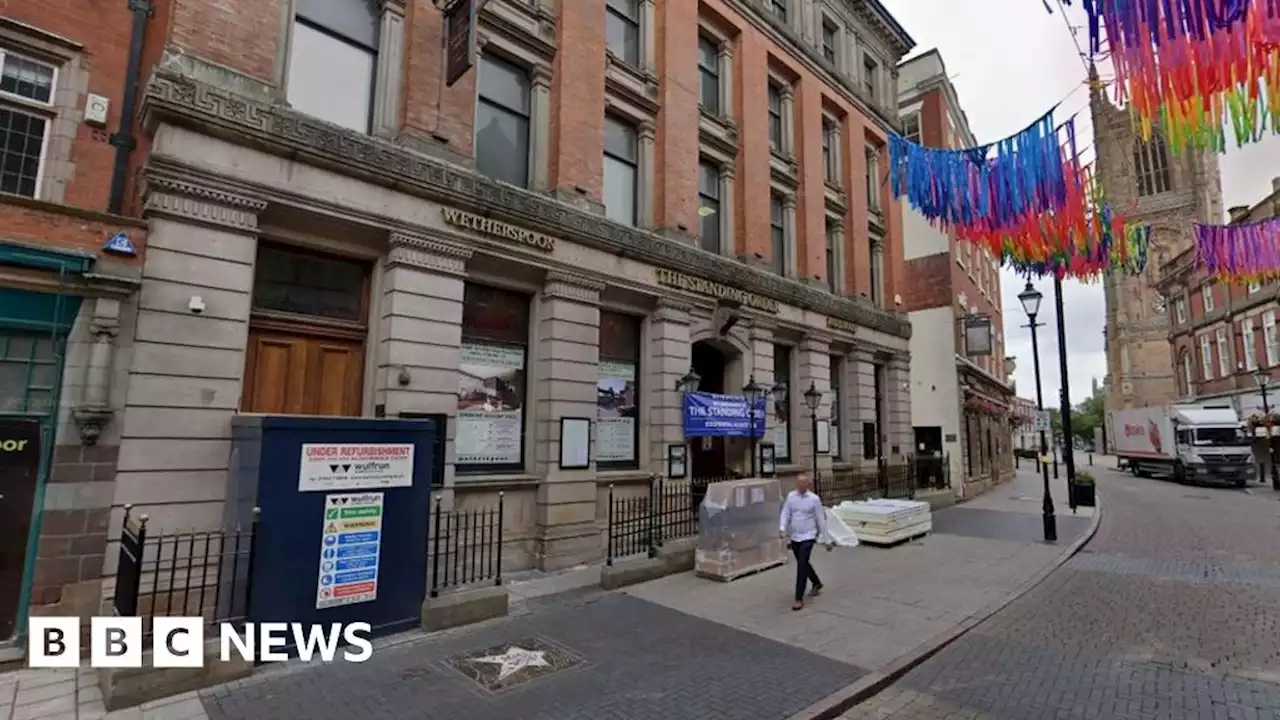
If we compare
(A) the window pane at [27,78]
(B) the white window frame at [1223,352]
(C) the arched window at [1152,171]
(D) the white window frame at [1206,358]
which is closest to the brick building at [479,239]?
(A) the window pane at [27,78]

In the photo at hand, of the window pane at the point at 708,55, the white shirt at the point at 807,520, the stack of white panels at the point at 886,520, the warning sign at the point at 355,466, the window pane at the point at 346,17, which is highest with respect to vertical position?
the window pane at the point at 708,55

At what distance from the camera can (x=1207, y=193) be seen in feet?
214

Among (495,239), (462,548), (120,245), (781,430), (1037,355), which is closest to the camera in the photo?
(120,245)

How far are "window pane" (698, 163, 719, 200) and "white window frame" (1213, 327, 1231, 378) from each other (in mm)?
46291

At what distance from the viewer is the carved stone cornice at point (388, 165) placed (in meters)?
7.57

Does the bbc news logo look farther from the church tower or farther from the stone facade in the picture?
the church tower

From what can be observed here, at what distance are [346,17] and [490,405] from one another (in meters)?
7.02

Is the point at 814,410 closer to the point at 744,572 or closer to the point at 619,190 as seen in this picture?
the point at 744,572

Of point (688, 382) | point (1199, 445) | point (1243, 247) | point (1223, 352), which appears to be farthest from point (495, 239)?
point (1223, 352)

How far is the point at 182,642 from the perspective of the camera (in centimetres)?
581

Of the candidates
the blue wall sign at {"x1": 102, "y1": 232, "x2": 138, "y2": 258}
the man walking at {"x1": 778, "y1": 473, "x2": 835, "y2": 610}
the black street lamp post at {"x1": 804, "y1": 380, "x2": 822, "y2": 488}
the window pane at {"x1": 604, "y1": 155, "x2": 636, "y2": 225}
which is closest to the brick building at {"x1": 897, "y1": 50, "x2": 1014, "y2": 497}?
the black street lamp post at {"x1": 804, "y1": 380, "x2": 822, "y2": 488}

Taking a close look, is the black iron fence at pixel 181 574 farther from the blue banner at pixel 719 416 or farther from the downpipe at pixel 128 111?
the blue banner at pixel 719 416

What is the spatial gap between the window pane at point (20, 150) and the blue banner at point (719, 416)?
11174mm

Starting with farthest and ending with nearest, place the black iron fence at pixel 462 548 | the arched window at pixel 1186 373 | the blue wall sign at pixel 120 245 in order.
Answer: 1. the arched window at pixel 1186 373
2. the black iron fence at pixel 462 548
3. the blue wall sign at pixel 120 245
